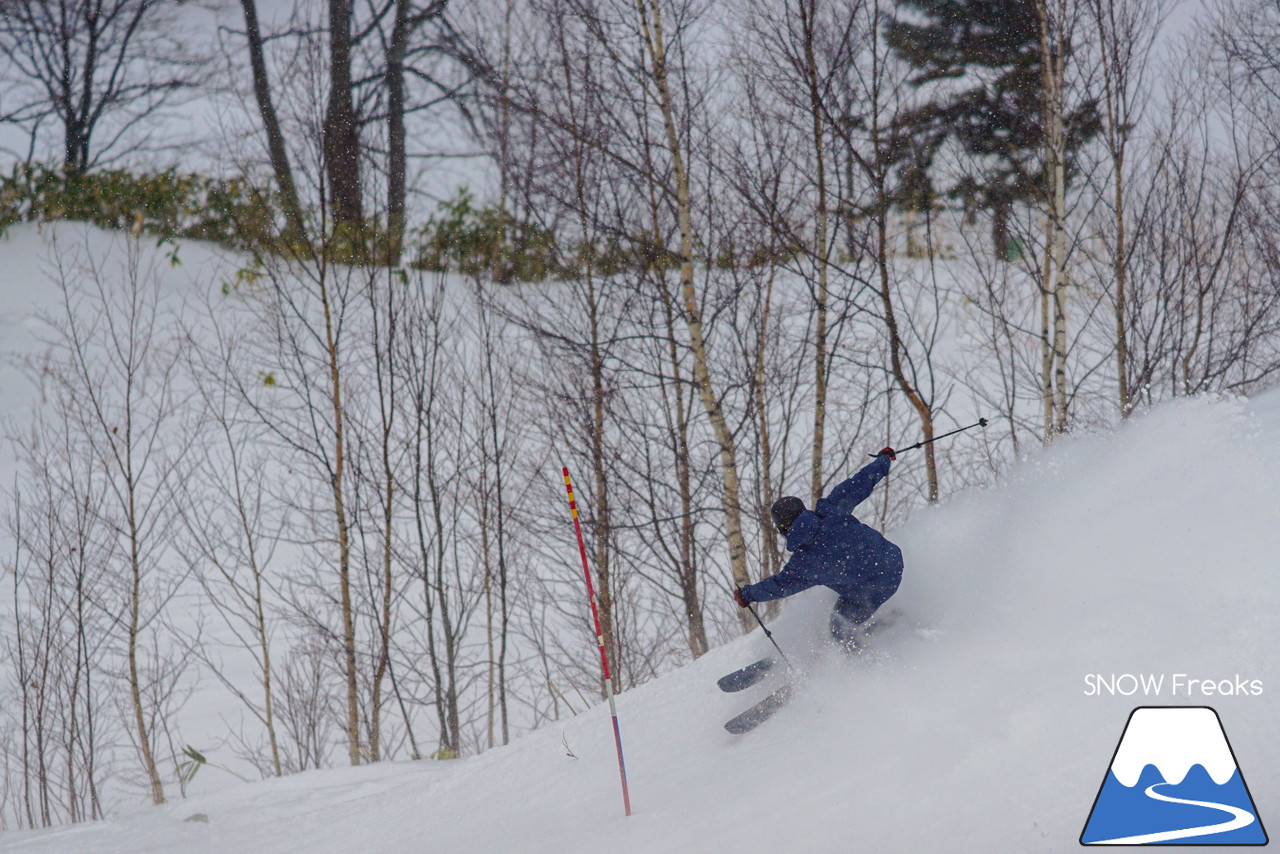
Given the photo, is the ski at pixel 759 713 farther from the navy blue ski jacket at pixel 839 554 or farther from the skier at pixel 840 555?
the navy blue ski jacket at pixel 839 554

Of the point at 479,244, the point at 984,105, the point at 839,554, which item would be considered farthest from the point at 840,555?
the point at 479,244

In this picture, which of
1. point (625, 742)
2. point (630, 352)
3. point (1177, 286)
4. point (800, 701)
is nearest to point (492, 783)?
point (625, 742)

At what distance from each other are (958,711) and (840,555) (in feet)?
3.38

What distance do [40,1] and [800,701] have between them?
18375 mm

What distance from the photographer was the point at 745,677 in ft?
17.8

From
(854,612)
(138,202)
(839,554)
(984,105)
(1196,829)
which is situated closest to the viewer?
(1196,829)

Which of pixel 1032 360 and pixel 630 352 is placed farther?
pixel 1032 360

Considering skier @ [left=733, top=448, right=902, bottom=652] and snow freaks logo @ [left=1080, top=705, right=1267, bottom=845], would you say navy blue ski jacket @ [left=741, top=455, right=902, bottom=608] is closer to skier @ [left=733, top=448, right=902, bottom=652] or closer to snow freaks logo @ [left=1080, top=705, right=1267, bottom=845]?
skier @ [left=733, top=448, right=902, bottom=652]

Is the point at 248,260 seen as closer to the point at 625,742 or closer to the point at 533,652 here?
the point at 533,652

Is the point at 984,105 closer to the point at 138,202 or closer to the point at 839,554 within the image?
the point at 839,554

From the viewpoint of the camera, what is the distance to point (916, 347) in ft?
48.0

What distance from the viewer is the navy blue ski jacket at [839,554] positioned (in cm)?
496

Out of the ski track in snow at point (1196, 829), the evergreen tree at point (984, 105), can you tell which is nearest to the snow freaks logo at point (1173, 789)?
the ski track in snow at point (1196, 829)

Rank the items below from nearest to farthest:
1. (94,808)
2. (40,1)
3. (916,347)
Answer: (94,808) → (916,347) → (40,1)
